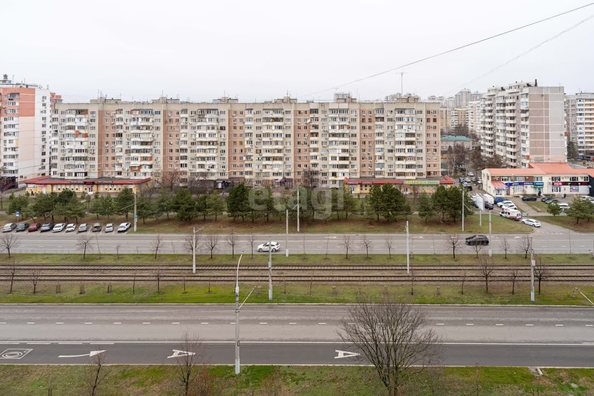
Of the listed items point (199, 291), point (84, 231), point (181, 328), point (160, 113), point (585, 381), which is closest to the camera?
point (585, 381)

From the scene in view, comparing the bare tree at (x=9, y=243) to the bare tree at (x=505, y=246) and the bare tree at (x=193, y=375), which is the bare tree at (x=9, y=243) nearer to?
the bare tree at (x=193, y=375)

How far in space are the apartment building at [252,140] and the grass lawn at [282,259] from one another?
33.6 metres

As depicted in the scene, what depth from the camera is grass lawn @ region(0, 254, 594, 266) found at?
36188mm

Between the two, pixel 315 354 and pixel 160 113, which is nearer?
pixel 315 354

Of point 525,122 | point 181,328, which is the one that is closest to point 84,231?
point 181,328

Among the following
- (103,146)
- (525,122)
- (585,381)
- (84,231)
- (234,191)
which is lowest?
(585,381)

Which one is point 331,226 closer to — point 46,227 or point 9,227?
point 46,227

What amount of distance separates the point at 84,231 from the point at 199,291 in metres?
27.8

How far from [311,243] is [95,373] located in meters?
28.1

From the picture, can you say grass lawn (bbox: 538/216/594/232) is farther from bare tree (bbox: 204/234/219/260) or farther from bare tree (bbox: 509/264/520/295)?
bare tree (bbox: 204/234/219/260)

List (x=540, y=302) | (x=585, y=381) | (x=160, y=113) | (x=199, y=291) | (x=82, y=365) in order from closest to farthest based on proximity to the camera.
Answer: (x=585, y=381) < (x=82, y=365) < (x=540, y=302) < (x=199, y=291) < (x=160, y=113)

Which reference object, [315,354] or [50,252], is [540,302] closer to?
[315,354]

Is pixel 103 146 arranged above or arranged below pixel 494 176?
above

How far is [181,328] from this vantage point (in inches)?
892
